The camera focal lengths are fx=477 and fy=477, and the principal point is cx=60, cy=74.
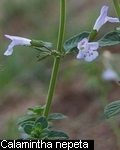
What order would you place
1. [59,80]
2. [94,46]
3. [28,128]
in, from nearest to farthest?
[94,46] → [28,128] → [59,80]

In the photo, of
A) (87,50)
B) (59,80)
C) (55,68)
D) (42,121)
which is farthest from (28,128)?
(59,80)

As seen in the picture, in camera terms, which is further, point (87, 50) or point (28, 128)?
point (28, 128)

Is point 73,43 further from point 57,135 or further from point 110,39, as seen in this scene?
point 57,135

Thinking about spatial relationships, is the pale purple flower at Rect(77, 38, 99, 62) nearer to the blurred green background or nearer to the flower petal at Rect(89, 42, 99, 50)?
the flower petal at Rect(89, 42, 99, 50)

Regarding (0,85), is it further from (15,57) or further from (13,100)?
(15,57)

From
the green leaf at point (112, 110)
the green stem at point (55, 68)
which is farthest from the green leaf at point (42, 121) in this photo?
the green leaf at point (112, 110)

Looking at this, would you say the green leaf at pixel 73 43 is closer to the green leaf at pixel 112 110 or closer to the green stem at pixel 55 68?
the green stem at pixel 55 68

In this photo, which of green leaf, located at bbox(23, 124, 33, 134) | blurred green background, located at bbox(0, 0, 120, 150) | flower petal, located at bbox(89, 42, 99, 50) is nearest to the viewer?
flower petal, located at bbox(89, 42, 99, 50)

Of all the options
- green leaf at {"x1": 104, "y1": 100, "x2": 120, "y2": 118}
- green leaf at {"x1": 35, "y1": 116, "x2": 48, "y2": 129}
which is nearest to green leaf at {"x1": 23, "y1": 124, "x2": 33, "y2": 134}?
green leaf at {"x1": 35, "y1": 116, "x2": 48, "y2": 129}
